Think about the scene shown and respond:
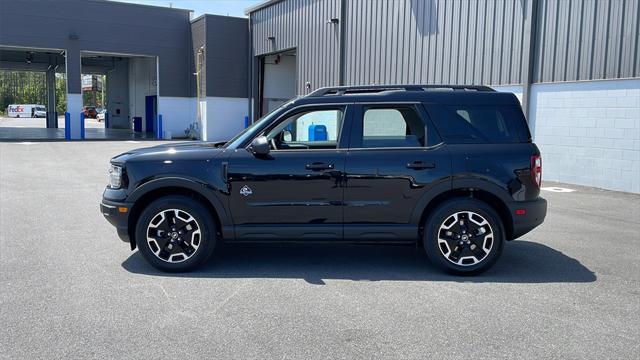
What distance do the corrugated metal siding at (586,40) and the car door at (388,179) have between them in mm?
8539

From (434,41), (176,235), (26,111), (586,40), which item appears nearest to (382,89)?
(176,235)

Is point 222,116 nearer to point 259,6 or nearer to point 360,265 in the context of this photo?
point 259,6

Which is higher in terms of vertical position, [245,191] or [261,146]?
[261,146]

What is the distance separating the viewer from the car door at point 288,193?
18.9ft

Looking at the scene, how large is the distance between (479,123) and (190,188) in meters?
3.11

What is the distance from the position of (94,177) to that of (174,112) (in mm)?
20166

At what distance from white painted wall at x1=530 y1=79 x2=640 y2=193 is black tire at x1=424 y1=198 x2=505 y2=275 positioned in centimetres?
807

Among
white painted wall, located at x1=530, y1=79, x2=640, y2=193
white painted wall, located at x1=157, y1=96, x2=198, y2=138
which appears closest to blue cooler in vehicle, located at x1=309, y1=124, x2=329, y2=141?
white painted wall, located at x1=530, y1=79, x2=640, y2=193

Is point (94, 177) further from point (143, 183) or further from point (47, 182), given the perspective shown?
point (143, 183)

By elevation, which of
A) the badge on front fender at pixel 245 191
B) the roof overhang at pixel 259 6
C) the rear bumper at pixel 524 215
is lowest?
the rear bumper at pixel 524 215

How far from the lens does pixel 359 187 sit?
19.0 ft

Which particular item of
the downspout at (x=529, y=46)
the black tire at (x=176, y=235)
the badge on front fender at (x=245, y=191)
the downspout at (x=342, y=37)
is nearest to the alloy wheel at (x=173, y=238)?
the black tire at (x=176, y=235)

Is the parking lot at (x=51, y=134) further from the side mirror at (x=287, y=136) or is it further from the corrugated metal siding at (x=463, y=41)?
the side mirror at (x=287, y=136)

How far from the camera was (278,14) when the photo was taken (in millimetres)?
26844
